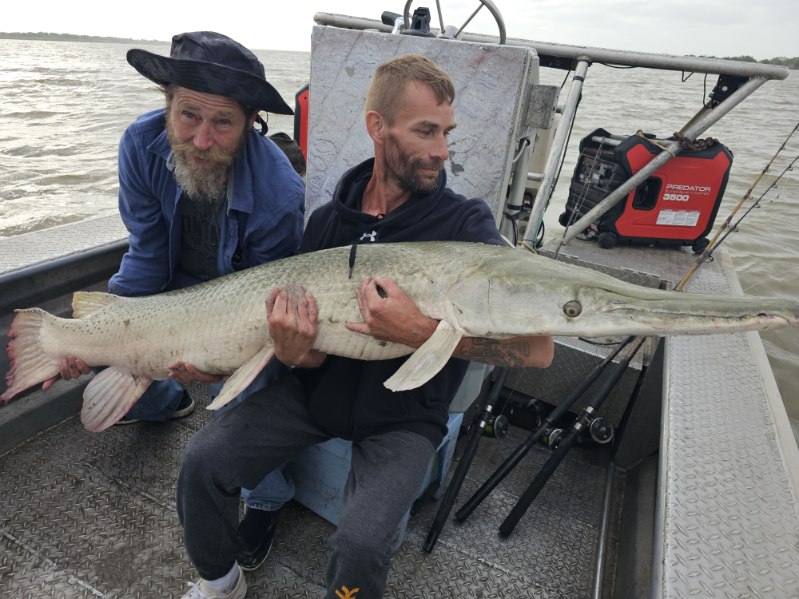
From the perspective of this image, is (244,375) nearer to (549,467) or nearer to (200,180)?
(200,180)

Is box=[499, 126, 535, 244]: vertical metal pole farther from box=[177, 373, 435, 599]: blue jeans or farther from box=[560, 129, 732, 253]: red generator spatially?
box=[177, 373, 435, 599]: blue jeans

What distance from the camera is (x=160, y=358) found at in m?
2.26

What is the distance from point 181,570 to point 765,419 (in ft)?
8.35

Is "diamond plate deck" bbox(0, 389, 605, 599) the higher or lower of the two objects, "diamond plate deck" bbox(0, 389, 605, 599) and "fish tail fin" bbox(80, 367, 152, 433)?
the lower

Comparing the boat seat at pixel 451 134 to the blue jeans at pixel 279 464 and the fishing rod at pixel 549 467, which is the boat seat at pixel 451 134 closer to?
the blue jeans at pixel 279 464

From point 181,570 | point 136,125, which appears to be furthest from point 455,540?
point 136,125

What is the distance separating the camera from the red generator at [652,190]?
4457mm

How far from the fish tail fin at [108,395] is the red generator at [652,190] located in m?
3.66

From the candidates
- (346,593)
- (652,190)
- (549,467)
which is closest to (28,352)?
(346,593)

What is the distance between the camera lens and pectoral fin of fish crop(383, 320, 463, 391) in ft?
5.34

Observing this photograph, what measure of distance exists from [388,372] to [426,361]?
40cm

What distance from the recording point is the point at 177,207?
2.67 metres

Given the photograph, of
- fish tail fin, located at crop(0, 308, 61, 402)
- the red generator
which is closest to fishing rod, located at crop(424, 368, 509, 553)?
fish tail fin, located at crop(0, 308, 61, 402)

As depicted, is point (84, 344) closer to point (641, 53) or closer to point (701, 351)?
point (701, 351)
